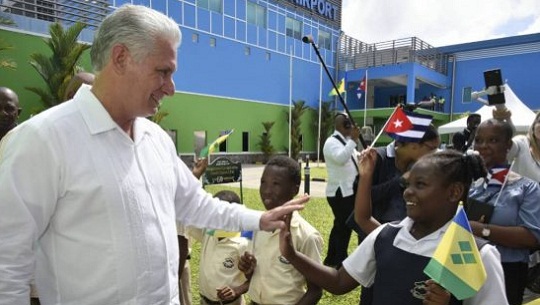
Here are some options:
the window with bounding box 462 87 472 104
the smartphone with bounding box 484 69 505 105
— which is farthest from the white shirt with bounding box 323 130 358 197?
the window with bounding box 462 87 472 104

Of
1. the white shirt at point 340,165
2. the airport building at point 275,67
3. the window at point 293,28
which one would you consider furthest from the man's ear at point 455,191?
the window at point 293,28

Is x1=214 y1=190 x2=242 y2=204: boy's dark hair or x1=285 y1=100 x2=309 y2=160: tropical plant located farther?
x1=285 y1=100 x2=309 y2=160: tropical plant

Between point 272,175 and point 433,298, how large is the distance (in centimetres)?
119

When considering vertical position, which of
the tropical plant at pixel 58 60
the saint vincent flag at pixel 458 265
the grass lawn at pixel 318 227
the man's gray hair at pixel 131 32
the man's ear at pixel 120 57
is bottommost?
the grass lawn at pixel 318 227

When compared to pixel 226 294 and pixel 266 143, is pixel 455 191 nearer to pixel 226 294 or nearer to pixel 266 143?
pixel 226 294

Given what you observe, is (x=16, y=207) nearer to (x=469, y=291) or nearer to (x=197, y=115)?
(x=469, y=291)

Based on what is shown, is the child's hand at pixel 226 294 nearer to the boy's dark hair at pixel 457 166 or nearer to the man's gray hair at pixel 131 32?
the boy's dark hair at pixel 457 166

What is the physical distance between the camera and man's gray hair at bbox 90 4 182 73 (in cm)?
144

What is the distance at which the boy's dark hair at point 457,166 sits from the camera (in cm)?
178

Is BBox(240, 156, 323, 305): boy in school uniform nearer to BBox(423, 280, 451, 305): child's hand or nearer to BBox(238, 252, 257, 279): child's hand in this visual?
BBox(238, 252, 257, 279): child's hand

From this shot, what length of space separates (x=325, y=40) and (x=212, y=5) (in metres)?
10.8

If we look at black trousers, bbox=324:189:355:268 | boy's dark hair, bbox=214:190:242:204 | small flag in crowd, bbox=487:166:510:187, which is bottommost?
black trousers, bbox=324:189:355:268

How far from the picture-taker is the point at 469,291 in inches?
56.6

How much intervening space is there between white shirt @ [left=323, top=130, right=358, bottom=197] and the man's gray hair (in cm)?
342
